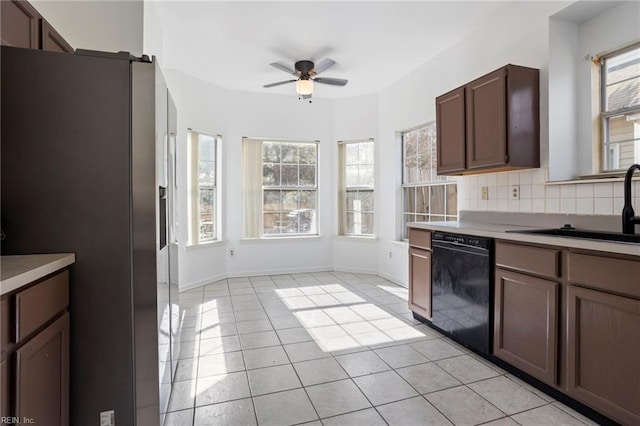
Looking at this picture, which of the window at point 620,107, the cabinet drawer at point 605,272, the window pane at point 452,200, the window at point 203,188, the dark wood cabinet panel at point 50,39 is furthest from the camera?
the window at point 203,188

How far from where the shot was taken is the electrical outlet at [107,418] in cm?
143

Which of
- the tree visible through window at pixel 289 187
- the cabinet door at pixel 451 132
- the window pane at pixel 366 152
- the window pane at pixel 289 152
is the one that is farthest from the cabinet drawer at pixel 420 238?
the window pane at pixel 289 152

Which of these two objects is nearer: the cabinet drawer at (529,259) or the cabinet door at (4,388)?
the cabinet door at (4,388)

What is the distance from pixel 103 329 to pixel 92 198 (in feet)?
1.86

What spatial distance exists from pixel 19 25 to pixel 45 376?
1581 millimetres

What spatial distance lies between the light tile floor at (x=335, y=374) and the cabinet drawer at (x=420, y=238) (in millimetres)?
757

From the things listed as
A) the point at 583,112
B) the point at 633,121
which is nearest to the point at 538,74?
the point at 583,112

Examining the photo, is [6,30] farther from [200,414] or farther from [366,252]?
[366,252]

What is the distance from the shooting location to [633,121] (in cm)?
234

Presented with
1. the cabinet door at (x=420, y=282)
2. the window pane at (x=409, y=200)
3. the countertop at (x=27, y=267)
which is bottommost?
the cabinet door at (x=420, y=282)

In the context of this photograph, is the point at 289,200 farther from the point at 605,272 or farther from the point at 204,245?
the point at 605,272

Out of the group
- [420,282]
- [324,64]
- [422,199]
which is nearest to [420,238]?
[420,282]

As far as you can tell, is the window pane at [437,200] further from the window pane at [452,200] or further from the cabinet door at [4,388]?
the cabinet door at [4,388]

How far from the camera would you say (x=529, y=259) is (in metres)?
2.05
